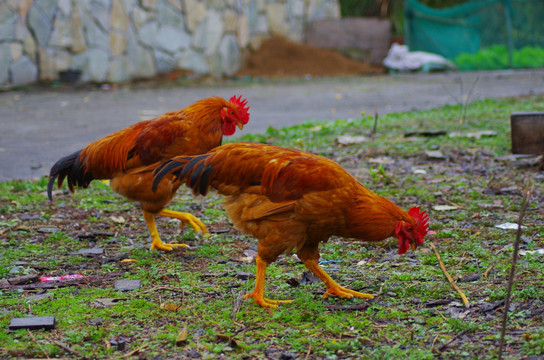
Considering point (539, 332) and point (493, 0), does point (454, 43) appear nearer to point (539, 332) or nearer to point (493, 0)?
point (493, 0)

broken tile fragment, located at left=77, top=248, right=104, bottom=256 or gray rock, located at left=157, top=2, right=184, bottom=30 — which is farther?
gray rock, located at left=157, top=2, right=184, bottom=30

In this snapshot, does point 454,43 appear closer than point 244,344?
No

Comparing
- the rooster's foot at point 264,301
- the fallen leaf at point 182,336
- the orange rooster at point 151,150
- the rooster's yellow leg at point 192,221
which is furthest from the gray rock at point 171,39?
the fallen leaf at point 182,336

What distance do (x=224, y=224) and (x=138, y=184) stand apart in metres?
0.92

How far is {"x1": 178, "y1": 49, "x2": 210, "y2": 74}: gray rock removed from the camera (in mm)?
16906

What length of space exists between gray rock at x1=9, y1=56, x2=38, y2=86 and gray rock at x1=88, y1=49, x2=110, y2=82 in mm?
1271

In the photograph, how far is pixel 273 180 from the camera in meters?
3.55

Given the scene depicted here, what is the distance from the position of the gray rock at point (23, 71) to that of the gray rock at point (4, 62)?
4.0 inches

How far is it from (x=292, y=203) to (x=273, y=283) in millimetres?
734

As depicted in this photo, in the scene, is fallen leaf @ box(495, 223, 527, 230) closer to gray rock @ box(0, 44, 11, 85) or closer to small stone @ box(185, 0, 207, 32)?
gray rock @ box(0, 44, 11, 85)

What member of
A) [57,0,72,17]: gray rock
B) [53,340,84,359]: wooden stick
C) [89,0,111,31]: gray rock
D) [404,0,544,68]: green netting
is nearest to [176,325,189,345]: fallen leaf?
[53,340,84,359]: wooden stick

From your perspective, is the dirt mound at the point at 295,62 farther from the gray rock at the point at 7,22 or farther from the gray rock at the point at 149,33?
the gray rock at the point at 7,22

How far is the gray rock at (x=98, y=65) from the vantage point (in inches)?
565

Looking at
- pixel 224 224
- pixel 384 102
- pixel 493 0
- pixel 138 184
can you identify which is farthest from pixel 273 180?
pixel 493 0
